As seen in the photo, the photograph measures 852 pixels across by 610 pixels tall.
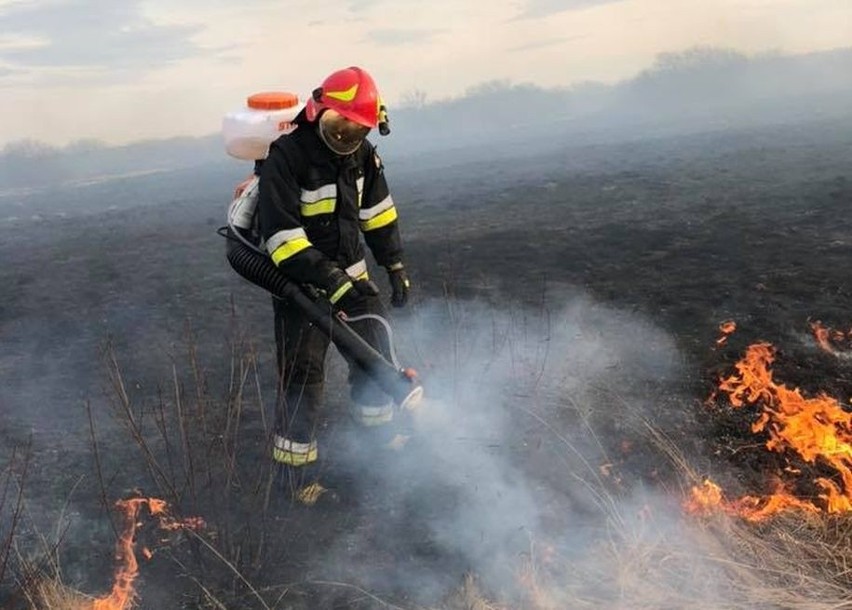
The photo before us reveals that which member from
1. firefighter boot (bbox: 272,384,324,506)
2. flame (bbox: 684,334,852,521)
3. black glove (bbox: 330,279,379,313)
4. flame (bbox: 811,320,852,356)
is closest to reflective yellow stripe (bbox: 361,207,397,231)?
black glove (bbox: 330,279,379,313)

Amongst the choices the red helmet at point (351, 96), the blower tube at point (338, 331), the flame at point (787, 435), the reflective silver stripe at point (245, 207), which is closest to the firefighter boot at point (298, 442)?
the blower tube at point (338, 331)

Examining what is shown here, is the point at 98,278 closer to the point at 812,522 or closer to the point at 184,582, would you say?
the point at 184,582

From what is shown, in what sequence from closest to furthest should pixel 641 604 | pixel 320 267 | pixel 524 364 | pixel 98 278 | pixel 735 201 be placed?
pixel 641 604 → pixel 320 267 → pixel 524 364 → pixel 98 278 → pixel 735 201

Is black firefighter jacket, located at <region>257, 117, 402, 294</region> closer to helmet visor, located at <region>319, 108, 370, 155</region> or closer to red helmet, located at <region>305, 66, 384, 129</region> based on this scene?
helmet visor, located at <region>319, 108, 370, 155</region>

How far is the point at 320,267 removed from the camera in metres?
3.86

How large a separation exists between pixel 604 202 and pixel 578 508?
36.3 feet

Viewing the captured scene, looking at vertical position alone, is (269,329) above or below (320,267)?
below

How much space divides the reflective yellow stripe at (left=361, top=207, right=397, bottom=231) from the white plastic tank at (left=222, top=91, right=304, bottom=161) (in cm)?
Result: 78

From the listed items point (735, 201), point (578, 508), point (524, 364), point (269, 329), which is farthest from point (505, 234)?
point (578, 508)

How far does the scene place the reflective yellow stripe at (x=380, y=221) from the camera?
4582 mm

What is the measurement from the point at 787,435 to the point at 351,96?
3.43 metres

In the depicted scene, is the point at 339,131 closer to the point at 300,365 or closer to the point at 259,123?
the point at 259,123

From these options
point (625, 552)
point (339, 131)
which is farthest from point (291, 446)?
point (625, 552)

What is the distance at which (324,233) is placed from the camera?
4.17 meters
